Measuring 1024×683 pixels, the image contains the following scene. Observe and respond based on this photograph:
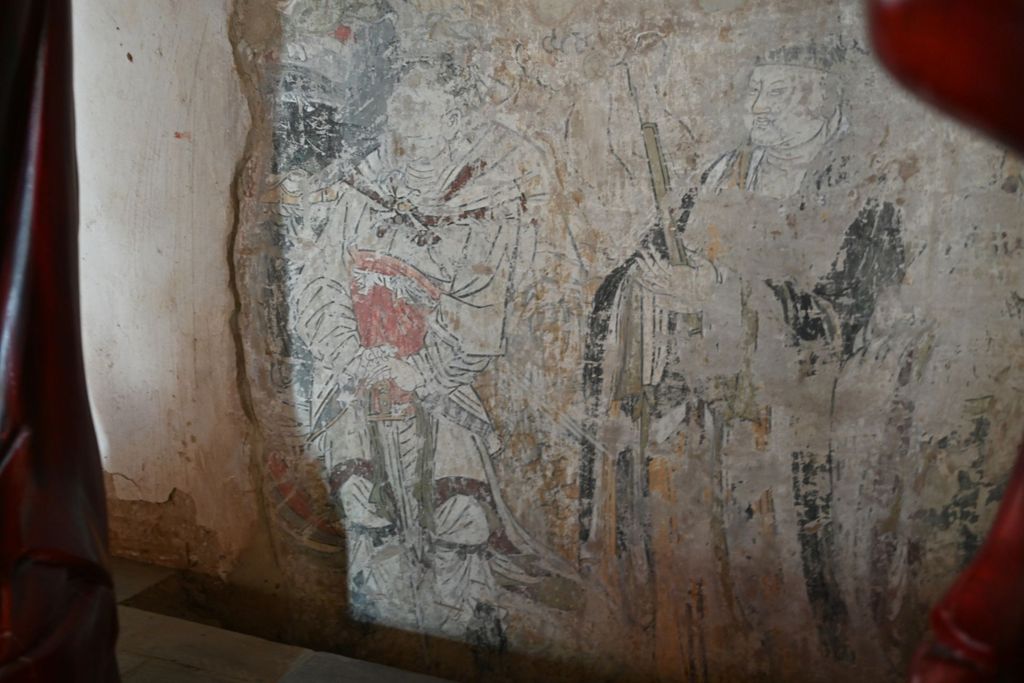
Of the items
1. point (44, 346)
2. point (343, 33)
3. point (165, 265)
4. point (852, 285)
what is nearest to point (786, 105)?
point (852, 285)

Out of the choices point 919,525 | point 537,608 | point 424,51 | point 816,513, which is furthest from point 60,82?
point 919,525

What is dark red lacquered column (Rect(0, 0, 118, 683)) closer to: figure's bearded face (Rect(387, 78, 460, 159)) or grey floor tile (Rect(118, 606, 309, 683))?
grey floor tile (Rect(118, 606, 309, 683))

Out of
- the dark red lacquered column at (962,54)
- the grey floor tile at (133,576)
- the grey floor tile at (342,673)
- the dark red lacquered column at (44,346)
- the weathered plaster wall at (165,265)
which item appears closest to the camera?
the dark red lacquered column at (962,54)

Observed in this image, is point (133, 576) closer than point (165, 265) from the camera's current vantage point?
No

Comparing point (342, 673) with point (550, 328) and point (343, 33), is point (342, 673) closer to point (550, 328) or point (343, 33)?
point (550, 328)

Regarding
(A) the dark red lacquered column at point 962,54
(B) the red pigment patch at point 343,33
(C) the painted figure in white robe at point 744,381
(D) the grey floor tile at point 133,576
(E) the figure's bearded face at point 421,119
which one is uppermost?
(B) the red pigment patch at point 343,33

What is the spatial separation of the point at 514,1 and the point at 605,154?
51cm

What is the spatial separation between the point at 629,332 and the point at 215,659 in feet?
5.23

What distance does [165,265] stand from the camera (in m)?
2.65

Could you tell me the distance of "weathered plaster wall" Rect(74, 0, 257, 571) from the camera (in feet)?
8.33

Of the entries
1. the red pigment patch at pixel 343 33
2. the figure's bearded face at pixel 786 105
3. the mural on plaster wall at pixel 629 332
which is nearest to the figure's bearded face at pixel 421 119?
the mural on plaster wall at pixel 629 332

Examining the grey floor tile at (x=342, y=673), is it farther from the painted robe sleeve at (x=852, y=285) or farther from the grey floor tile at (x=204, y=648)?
the painted robe sleeve at (x=852, y=285)

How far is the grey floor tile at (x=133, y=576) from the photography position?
2715 mm

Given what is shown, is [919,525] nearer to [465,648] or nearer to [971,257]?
[971,257]
